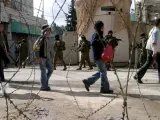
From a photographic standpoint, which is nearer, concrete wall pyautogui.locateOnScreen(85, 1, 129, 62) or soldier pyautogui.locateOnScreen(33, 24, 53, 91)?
soldier pyautogui.locateOnScreen(33, 24, 53, 91)

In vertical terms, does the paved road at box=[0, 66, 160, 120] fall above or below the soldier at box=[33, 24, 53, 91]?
below

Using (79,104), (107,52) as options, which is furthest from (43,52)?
(79,104)

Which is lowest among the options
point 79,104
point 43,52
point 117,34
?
point 79,104

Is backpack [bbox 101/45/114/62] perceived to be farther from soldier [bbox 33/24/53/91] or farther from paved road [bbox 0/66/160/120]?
soldier [bbox 33/24/53/91]

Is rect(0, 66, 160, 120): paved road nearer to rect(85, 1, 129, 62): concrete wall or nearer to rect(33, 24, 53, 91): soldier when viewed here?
rect(33, 24, 53, 91): soldier

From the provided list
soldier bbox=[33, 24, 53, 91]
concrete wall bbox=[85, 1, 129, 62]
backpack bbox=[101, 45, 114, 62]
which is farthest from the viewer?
concrete wall bbox=[85, 1, 129, 62]

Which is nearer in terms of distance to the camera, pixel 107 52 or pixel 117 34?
pixel 107 52

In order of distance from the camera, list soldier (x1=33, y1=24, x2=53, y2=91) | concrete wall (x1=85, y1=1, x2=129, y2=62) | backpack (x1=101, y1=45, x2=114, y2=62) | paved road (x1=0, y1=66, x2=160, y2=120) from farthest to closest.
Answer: concrete wall (x1=85, y1=1, x2=129, y2=62)
soldier (x1=33, y1=24, x2=53, y2=91)
backpack (x1=101, y1=45, x2=114, y2=62)
paved road (x1=0, y1=66, x2=160, y2=120)

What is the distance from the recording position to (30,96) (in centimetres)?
624

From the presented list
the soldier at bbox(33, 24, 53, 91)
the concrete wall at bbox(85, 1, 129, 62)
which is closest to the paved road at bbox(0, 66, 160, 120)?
the soldier at bbox(33, 24, 53, 91)

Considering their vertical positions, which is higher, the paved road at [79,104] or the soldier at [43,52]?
the soldier at [43,52]

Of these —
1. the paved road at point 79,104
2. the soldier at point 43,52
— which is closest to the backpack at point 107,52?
the paved road at point 79,104

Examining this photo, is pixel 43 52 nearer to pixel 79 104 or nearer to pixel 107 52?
pixel 107 52

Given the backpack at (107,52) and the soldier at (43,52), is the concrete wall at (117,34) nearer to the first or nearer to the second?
the soldier at (43,52)
